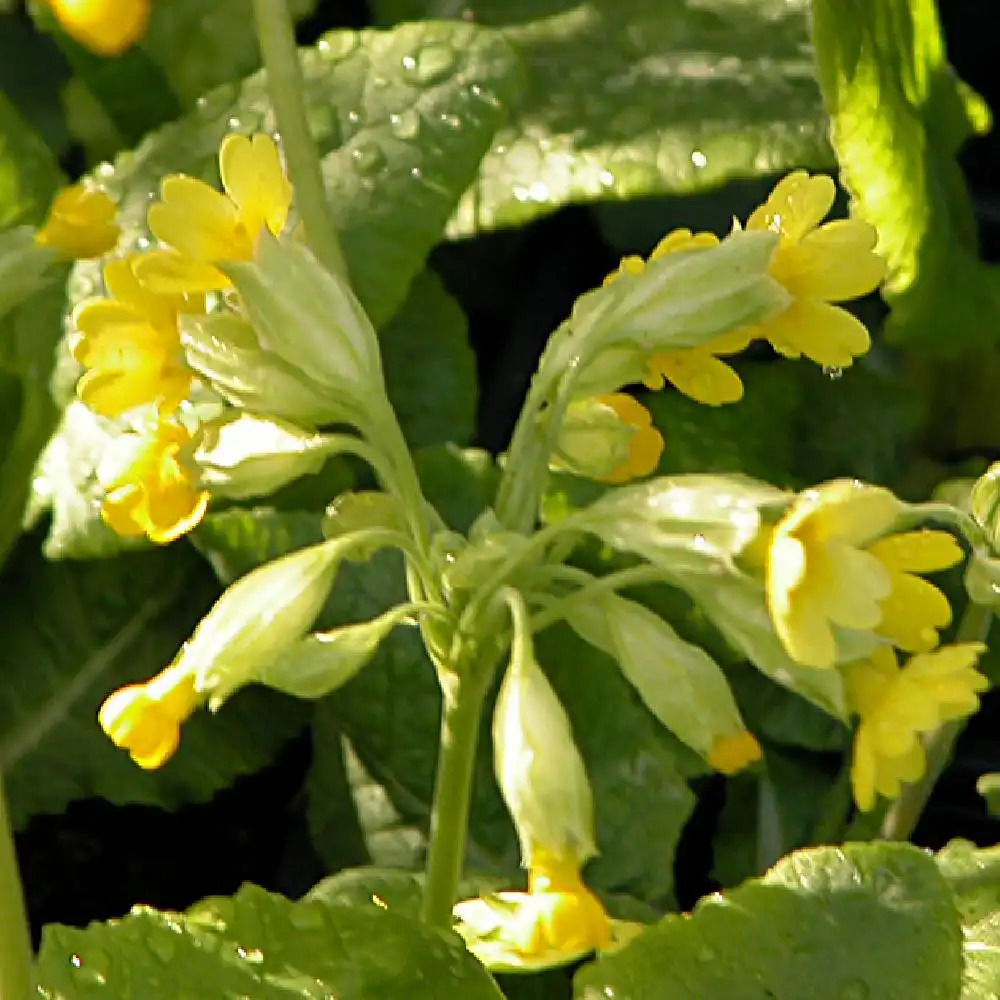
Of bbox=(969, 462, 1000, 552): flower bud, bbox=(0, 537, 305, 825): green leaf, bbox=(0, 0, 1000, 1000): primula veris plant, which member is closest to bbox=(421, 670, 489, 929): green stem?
bbox=(0, 0, 1000, 1000): primula veris plant

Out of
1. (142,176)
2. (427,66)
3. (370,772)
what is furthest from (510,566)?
(142,176)

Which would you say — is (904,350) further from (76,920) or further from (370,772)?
(76,920)

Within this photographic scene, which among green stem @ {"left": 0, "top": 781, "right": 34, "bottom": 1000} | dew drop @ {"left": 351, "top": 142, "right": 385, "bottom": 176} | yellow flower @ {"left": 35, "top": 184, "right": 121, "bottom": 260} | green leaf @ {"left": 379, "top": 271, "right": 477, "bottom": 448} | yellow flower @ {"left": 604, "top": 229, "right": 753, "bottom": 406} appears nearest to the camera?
green stem @ {"left": 0, "top": 781, "right": 34, "bottom": 1000}

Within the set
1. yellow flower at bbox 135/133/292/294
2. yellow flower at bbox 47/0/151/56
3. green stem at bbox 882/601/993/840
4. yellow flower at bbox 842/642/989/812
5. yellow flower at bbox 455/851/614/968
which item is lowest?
green stem at bbox 882/601/993/840

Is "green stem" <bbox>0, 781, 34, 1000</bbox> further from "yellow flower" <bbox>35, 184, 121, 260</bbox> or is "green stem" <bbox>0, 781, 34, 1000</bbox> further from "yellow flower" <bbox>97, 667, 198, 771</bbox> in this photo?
"yellow flower" <bbox>35, 184, 121, 260</bbox>

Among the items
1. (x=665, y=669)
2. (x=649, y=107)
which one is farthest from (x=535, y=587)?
(x=649, y=107)

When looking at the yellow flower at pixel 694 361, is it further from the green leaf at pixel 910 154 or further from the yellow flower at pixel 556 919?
the green leaf at pixel 910 154
